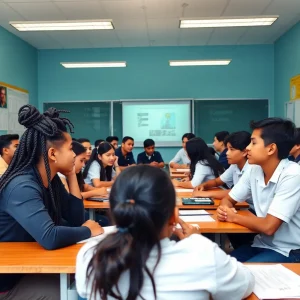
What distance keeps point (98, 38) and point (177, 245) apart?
6204mm

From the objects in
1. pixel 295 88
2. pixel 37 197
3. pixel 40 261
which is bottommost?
pixel 40 261

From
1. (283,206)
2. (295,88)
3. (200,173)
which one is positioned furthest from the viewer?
(295,88)

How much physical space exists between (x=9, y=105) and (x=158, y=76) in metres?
2.92

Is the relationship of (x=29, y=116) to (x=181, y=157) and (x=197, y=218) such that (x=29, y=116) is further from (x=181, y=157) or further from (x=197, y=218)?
(x=181, y=157)

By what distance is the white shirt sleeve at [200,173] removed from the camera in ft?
12.0

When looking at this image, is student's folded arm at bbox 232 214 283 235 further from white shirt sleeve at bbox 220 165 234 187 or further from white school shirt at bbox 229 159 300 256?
white shirt sleeve at bbox 220 165 234 187

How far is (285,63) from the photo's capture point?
6504mm

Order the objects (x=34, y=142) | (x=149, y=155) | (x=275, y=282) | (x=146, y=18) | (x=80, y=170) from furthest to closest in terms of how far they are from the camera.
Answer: (x=149, y=155), (x=146, y=18), (x=80, y=170), (x=34, y=142), (x=275, y=282)

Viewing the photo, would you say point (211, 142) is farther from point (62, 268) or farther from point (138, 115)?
point (62, 268)

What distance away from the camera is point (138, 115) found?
7.42m

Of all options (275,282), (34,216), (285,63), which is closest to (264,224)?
(275,282)

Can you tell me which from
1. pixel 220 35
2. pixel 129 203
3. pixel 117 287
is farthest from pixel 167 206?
pixel 220 35

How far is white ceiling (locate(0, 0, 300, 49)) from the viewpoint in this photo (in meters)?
4.98

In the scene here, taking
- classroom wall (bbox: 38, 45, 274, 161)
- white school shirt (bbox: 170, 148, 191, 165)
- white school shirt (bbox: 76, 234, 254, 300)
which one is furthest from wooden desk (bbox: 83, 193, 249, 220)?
classroom wall (bbox: 38, 45, 274, 161)
